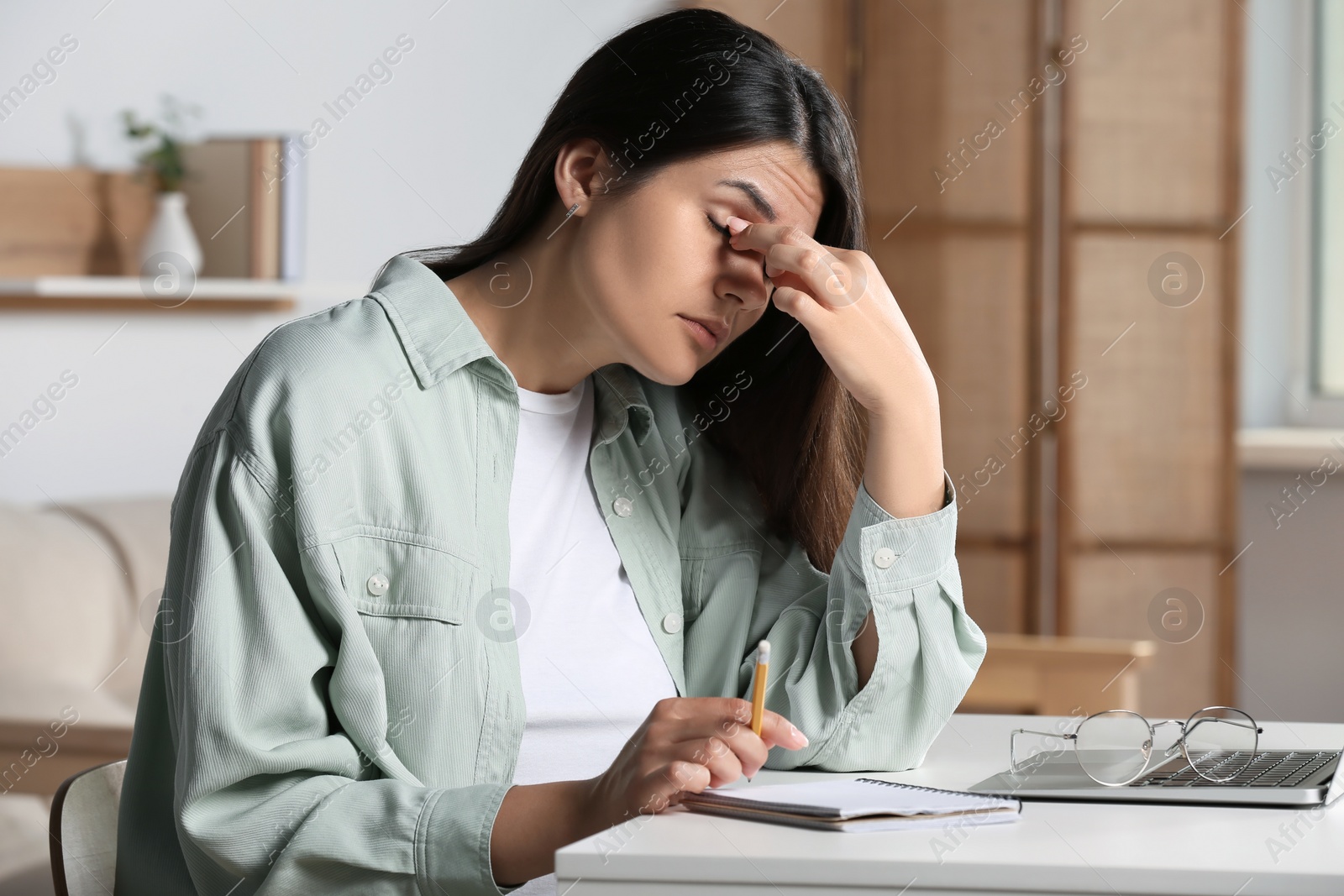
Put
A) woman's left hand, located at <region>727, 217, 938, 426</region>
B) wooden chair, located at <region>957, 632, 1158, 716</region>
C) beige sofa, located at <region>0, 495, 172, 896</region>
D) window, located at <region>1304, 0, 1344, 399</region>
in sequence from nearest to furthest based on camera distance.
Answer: woman's left hand, located at <region>727, 217, 938, 426</region>, beige sofa, located at <region>0, 495, 172, 896</region>, wooden chair, located at <region>957, 632, 1158, 716</region>, window, located at <region>1304, 0, 1344, 399</region>

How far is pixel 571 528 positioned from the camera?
3.88 feet

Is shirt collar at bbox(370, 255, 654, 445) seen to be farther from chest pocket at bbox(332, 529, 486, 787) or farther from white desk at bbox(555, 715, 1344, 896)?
white desk at bbox(555, 715, 1344, 896)

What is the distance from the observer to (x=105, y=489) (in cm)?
230

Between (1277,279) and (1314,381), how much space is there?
0.82ft

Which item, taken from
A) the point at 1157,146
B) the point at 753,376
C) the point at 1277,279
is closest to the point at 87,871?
the point at 753,376

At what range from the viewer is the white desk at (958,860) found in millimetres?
673

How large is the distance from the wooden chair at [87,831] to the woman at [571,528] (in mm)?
19

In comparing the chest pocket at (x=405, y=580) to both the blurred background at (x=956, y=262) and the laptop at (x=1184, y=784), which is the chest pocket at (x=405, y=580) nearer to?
the laptop at (x=1184, y=784)

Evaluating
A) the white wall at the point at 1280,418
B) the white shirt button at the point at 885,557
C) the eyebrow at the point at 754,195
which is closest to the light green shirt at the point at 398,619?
the white shirt button at the point at 885,557

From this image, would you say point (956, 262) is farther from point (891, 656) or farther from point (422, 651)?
point (422, 651)

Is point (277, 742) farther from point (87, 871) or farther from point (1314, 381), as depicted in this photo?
point (1314, 381)

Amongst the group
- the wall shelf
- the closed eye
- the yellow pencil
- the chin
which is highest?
the wall shelf

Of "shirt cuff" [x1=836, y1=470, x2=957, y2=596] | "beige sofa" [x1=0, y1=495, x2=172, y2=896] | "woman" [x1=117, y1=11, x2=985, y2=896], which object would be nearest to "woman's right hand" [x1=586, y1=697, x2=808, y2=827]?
"woman" [x1=117, y1=11, x2=985, y2=896]

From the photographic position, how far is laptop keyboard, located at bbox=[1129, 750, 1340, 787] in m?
0.87
